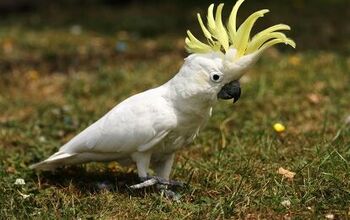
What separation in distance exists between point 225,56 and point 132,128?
65cm

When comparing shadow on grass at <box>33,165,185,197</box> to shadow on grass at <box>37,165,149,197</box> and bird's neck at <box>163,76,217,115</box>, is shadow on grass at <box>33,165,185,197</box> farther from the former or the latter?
bird's neck at <box>163,76,217,115</box>

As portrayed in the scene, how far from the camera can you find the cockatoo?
346 centimetres

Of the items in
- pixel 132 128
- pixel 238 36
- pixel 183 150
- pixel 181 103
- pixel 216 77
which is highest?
pixel 238 36

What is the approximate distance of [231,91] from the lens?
3508 millimetres

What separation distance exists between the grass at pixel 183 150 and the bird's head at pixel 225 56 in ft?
1.97

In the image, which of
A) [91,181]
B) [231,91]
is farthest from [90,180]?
[231,91]

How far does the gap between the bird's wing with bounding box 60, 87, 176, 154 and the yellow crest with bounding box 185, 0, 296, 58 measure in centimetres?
38

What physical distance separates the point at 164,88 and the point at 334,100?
2.65 metres

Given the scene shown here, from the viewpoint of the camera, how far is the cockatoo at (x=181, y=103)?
346 centimetres

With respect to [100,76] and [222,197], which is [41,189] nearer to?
[222,197]

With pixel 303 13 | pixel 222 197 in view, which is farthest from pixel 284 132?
pixel 303 13

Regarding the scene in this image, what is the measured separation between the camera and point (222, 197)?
12.0 feet

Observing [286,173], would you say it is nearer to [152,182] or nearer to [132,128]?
[152,182]

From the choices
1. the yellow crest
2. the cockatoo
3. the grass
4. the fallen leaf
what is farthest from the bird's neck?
the fallen leaf
